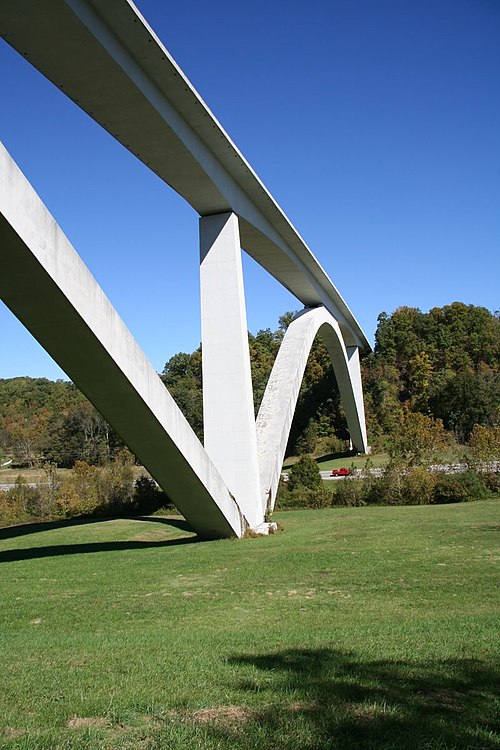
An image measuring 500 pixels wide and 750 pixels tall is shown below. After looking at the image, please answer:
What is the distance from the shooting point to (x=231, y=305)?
575 inches

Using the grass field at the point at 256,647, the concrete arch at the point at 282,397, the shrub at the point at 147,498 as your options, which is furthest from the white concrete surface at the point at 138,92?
the shrub at the point at 147,498

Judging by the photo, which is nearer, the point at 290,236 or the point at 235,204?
the point at 235,204

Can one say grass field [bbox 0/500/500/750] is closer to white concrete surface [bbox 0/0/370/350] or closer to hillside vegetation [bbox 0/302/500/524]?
white concrete surface [bbox 0/0/370/350]

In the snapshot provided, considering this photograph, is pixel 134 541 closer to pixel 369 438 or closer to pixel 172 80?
pixel 172 80

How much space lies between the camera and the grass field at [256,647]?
3213mm

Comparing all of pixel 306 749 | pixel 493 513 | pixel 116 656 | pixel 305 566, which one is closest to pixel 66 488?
pixel 493 513

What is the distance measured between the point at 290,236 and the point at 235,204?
14.1 ft

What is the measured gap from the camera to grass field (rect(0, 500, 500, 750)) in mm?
3213

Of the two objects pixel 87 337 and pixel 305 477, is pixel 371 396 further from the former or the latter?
pixel 87 337

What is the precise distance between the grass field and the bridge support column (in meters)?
2.35

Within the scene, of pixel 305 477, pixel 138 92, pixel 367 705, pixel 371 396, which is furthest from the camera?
pixel 371 396

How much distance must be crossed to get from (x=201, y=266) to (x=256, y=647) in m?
11.1

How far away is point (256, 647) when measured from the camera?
5.14 m

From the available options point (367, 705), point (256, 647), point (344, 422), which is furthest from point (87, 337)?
point (344, 422)
